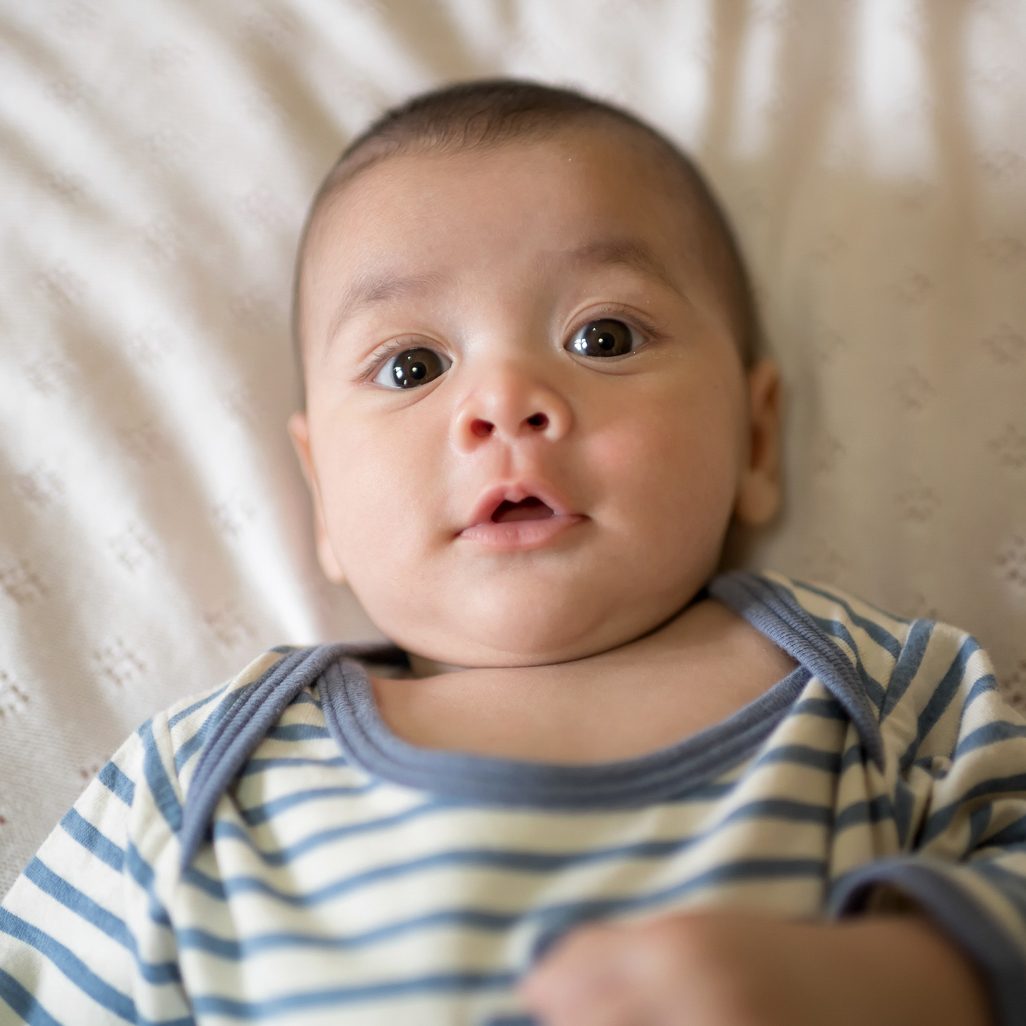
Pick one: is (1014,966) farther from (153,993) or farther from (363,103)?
(363,103)

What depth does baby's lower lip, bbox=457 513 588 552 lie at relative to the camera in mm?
853

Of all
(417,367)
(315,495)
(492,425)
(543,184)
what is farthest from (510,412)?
(315,495)

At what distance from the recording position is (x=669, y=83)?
1399 mm

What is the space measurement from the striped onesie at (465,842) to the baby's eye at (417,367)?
0.28 m

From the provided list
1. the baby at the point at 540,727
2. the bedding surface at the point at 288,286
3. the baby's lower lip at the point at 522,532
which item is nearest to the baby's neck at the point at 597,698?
the baby at the point at 540,727

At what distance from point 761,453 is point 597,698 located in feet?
1.37

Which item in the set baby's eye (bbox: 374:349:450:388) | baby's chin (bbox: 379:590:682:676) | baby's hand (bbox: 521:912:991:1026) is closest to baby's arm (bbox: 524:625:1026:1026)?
baby's hand (bbox: 521:912:991:1026)

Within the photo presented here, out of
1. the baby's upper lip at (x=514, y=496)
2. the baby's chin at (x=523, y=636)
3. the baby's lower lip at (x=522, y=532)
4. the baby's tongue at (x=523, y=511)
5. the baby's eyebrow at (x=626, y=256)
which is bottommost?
the baby's chin at (x=523, y=636)

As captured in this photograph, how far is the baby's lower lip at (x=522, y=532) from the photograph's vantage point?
0.85 meters

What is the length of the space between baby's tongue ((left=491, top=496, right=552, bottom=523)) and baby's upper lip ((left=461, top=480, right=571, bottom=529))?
1cm

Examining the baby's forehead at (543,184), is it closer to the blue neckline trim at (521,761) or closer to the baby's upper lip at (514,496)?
the baby's upper lip at (514,496)

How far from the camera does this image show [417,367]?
952 mm

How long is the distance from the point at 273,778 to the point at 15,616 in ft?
1.28

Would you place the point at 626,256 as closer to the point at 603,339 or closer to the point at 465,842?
the point at 603,339
